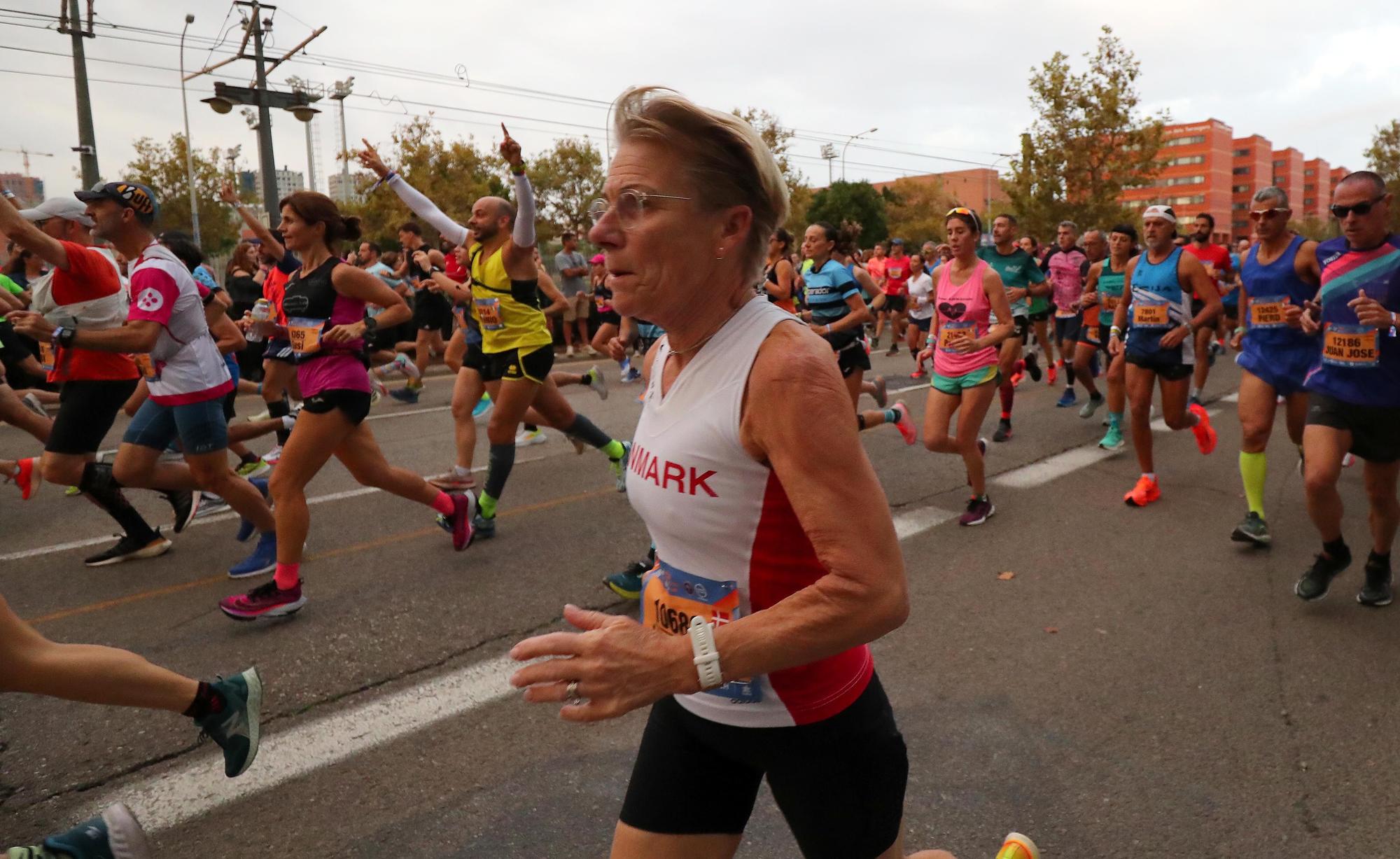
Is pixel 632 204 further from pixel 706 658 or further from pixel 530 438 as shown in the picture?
pixel 530 438

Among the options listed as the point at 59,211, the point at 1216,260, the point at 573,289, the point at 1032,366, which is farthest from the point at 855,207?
the point at 59,211

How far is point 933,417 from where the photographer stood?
6.40m

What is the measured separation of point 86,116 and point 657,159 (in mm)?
20755

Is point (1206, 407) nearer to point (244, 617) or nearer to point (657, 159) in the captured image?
point (244, 617)

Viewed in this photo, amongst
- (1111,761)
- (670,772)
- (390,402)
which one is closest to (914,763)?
(1111,761)

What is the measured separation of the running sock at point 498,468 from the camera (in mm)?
5945

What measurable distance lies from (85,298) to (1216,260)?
32.7ft

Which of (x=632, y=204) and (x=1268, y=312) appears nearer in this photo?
(x=632, y=204)

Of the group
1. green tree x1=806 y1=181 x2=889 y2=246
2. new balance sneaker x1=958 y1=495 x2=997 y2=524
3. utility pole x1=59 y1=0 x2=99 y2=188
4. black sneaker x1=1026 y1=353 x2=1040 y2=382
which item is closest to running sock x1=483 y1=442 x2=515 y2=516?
new balance sneaker x1=958 y1=495 x2=997 y2=524

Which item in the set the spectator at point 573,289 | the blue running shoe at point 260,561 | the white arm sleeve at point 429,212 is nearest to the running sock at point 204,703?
the blue running shoe at point 260,561

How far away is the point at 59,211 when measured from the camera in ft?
18.7

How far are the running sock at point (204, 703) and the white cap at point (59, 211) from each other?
13.5 ft

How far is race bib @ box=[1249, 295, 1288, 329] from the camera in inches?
210

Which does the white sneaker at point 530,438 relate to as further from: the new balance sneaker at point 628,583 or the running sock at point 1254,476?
the running sock at point 1254,476
